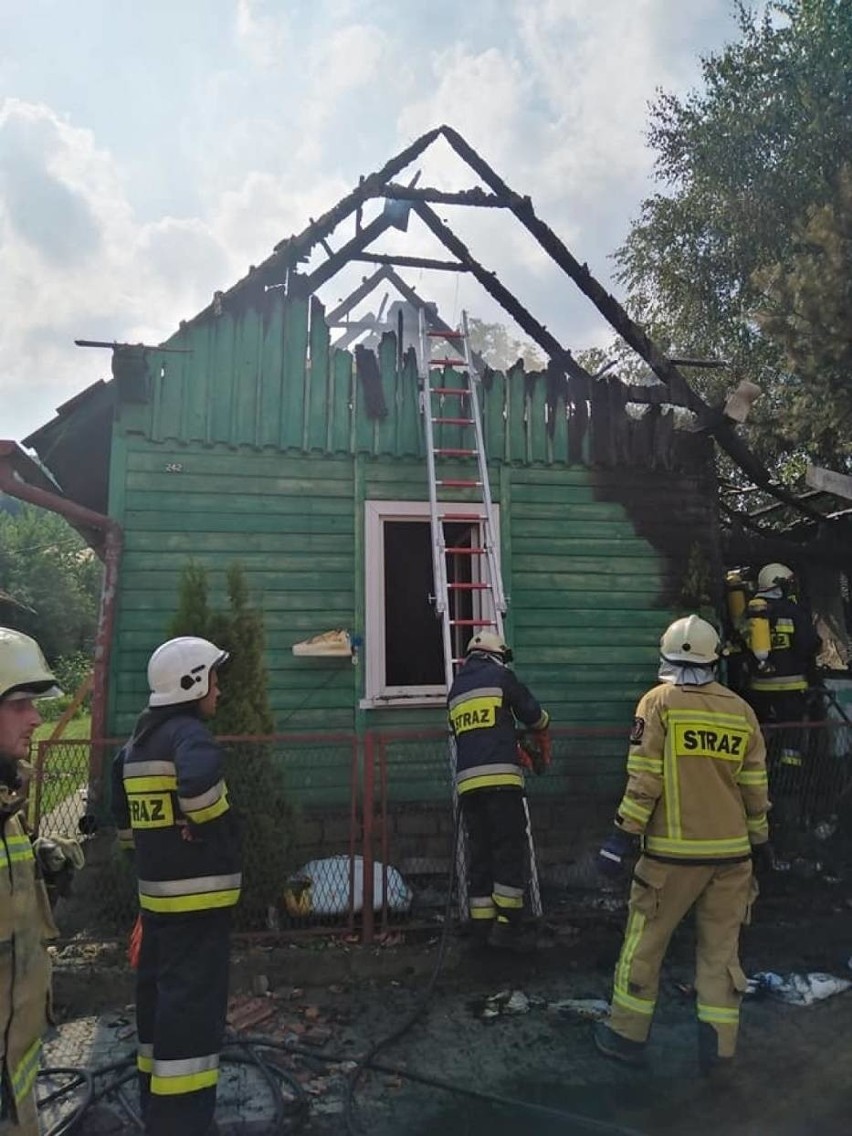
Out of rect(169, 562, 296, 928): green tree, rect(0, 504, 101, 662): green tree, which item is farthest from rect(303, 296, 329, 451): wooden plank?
rect(0, 504, 101, 662): green tree

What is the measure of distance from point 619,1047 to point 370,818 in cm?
171

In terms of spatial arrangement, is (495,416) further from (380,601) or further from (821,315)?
(821,315)

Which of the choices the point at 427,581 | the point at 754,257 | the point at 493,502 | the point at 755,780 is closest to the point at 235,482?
the point at 493,502

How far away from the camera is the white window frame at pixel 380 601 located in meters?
6.10

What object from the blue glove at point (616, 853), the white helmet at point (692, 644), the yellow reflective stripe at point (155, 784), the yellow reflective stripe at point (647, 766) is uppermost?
the white helmet at point (692, 644)

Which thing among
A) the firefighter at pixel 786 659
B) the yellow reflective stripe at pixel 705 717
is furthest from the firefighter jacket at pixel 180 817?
the firefighter at pixel 786 659

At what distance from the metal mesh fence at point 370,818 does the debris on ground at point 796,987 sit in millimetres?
1214

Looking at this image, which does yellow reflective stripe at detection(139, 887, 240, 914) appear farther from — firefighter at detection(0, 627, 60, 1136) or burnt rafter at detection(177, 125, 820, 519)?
burnt rafter at detection(177, 125, 820, 519)

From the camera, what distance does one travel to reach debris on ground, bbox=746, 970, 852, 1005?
411 cm

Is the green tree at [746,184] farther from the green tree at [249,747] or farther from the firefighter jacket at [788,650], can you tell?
the green tree at [249,747]

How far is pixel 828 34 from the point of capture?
400 inches

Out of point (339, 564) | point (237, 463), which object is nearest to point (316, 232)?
point (237, 463)

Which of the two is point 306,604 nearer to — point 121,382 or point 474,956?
point 121,382

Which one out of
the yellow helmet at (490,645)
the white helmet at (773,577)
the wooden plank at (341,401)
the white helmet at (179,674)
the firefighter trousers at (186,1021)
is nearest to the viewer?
the firefighter trousers at (186,1021)
